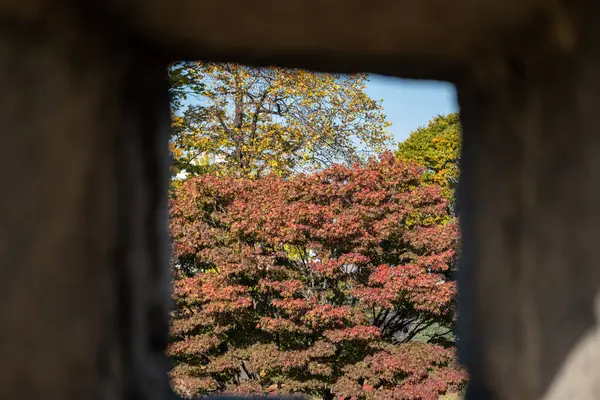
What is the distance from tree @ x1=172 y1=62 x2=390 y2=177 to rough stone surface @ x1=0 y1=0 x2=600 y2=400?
5.97m

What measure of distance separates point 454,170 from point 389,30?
8274 mm

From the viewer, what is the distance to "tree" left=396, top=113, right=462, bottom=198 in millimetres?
8797

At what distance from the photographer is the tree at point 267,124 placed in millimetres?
7113

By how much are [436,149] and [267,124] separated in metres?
3.31
